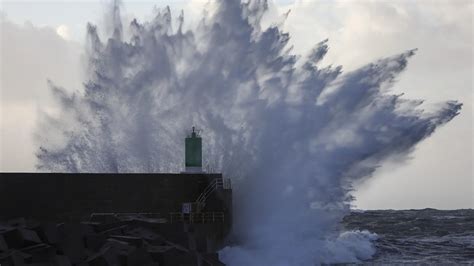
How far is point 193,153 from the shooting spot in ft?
70.0

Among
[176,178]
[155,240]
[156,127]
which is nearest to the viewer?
[155,240]

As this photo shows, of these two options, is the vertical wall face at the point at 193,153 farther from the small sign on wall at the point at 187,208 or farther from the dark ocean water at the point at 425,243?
the dark ocean water at the point at 425,243

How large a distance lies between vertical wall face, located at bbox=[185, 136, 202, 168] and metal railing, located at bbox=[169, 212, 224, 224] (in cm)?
221

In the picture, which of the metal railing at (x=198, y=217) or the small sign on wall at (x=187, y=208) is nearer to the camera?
the metal railing at (x=198, y=217)

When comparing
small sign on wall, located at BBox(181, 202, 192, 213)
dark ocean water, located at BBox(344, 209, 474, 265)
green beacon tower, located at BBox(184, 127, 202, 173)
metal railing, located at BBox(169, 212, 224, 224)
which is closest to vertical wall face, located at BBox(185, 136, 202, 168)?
green beacon tower, located at BBox(184, 127, 202, 173)

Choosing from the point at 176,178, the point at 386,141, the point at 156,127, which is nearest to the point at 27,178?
the point at 176,178

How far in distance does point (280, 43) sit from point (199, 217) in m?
6.76

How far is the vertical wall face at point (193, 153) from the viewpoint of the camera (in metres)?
21.3

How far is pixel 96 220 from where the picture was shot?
18547mm

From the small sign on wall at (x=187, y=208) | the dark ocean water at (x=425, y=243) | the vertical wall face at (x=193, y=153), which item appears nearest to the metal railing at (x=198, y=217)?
the small sign on wall at (x=187, y=208)

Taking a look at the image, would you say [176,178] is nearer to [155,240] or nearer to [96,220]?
[96,220]

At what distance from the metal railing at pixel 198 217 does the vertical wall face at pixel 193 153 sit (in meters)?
2.21

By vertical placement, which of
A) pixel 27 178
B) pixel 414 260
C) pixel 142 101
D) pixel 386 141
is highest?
pixel 142 101

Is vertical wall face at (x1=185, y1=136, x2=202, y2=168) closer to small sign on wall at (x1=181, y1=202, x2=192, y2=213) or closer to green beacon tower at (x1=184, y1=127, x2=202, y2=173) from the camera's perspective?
green beacon tower at (x1=184, y1=127, x2=202, y2=173)
